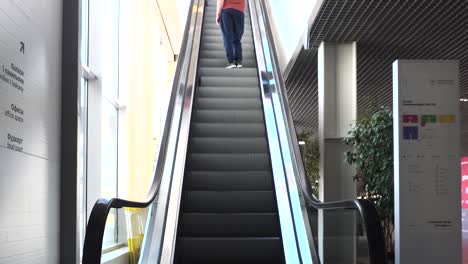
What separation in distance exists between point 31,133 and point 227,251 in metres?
2.17

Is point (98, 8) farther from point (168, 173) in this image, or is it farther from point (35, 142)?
point (35, 142)

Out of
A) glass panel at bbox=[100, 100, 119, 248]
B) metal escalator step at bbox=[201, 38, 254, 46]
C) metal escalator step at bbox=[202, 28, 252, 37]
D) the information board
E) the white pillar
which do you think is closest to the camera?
the information board

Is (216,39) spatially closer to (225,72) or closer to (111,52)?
(225,72)

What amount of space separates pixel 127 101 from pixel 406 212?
530 centimetres

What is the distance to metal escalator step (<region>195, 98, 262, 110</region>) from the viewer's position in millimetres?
7715

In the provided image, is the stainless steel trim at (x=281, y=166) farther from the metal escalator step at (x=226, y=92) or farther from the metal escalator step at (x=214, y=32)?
the metal escalator step at (x=214, y=32)

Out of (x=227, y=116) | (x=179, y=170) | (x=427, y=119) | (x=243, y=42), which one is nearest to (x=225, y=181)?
(x=179, y=170)

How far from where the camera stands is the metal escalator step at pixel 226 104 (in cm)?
771

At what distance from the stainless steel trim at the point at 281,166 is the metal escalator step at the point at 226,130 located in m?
0.20

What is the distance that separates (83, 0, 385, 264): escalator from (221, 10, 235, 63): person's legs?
55cm

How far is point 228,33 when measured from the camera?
8.84 m

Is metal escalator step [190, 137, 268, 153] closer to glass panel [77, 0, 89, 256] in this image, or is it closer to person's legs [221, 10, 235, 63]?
glass panel [77, 0, 89, 256]

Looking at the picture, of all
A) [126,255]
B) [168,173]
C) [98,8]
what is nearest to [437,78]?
[168,173]

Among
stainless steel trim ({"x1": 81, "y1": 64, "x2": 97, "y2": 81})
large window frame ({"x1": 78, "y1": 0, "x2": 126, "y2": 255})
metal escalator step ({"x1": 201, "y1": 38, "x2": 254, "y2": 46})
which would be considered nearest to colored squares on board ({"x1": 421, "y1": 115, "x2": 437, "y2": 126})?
large window frame ({"x1": 78, "y1": 0, "x2": 126, "y2": 255})
